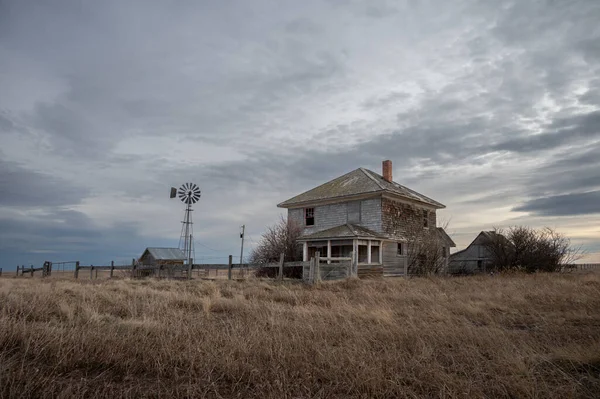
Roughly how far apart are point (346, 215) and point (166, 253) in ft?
65.0

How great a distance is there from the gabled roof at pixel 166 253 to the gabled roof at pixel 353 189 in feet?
44.9

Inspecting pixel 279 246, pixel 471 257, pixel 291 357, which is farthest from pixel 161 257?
pixel 291 357

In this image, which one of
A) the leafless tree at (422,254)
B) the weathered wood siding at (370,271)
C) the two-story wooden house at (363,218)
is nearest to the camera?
the weathered wood siding at (370,271)

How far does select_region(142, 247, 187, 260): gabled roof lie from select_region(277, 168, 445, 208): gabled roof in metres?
13.7

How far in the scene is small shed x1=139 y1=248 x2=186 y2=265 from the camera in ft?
120

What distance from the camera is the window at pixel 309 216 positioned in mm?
29328

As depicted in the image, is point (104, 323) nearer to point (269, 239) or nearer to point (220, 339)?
point (220, 339)

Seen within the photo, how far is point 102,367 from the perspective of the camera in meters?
4.63

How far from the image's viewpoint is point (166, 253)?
126 ft

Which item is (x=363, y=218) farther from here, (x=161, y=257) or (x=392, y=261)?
(x=161, y=257)

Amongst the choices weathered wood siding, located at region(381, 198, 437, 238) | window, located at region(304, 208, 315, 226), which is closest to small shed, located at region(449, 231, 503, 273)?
weathered wood siding, located at region(381, 198, 437, 238)

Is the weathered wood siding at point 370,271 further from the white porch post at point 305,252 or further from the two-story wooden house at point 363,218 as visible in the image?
the white porch post at point 305,252

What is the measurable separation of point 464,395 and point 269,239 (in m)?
23.9

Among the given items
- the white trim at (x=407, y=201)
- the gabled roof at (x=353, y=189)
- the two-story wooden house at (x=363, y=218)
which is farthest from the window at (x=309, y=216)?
the white trim at (x=407, y=201)
